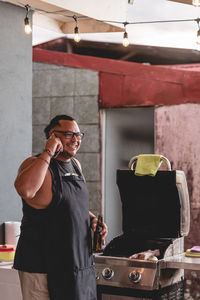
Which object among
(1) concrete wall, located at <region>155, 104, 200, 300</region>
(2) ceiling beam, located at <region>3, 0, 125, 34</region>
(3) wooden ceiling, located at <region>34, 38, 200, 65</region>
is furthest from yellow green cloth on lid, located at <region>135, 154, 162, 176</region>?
(3) wooden ceiling, located at <region>34, 38, 200, 65</region>

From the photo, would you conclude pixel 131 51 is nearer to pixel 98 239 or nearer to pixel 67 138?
pixel 67 138

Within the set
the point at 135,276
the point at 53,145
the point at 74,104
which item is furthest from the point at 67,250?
the point at 74,104

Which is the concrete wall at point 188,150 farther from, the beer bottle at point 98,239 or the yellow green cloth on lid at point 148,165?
the beer bottle at point 98,239

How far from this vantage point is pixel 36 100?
6.48 metres

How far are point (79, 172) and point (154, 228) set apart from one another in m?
1.10

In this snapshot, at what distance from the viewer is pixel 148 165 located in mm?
3809

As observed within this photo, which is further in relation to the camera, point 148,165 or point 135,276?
point 148,165

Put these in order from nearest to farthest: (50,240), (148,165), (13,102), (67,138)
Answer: (50,240), (67,138), (148,165), (13,102)

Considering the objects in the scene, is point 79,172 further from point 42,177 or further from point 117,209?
point 117,209

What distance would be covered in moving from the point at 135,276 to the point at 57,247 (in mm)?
1003

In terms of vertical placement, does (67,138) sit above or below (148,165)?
above

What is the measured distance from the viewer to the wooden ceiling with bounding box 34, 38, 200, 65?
6.53 m

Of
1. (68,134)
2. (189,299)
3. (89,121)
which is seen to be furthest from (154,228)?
(89,121)

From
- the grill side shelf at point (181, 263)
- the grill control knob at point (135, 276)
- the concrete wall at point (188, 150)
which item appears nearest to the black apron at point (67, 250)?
the grill control knob at point (135, 276)
